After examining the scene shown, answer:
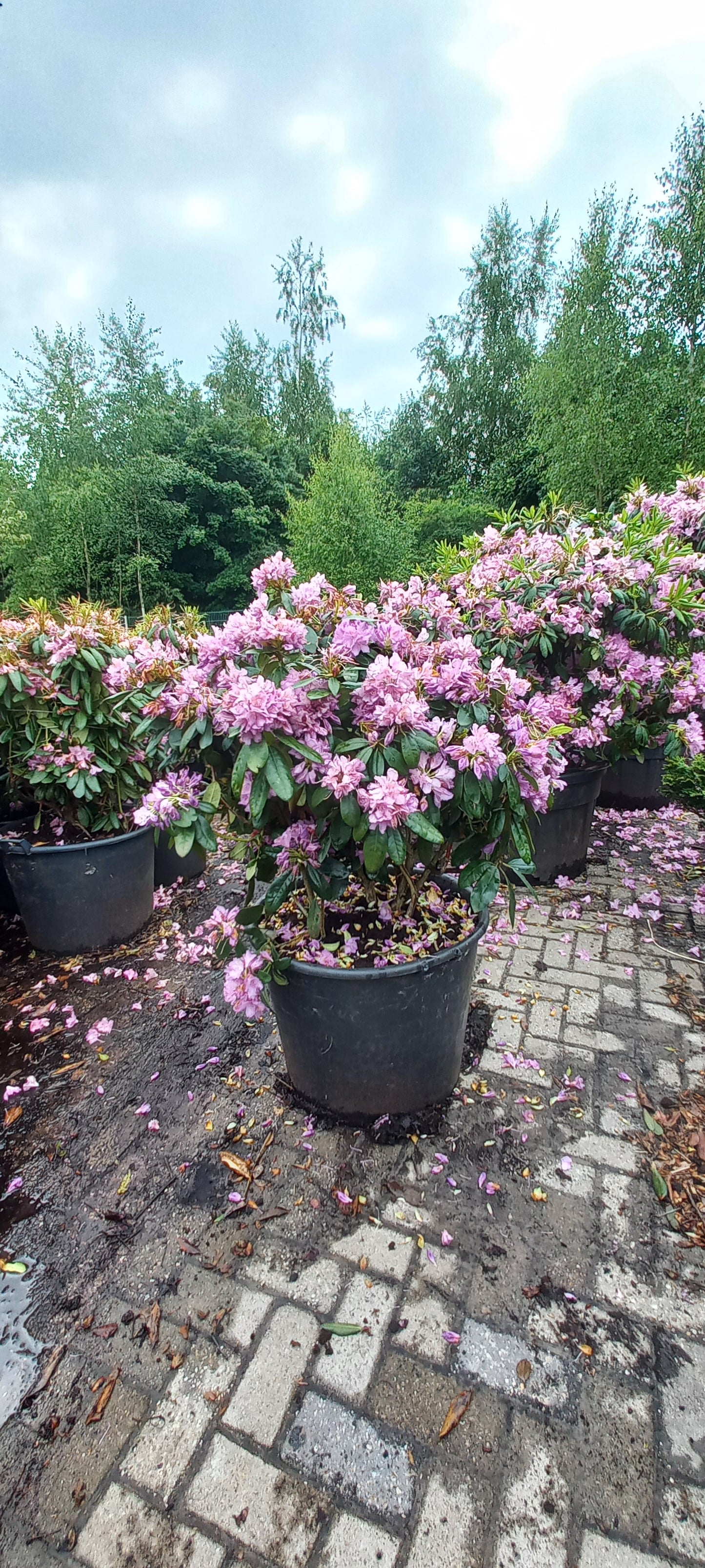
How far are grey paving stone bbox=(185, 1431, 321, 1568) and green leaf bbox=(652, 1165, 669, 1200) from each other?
100cm

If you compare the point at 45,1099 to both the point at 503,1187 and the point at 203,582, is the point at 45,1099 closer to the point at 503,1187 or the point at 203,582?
the point at 503,1187

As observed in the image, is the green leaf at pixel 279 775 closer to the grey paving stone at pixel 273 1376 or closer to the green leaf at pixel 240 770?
the green leaf at pixel 240 770

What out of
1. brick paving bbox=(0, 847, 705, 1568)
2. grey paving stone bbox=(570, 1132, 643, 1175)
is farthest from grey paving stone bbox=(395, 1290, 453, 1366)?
grey paving stone bbox=(570, 1132, 643, 1175)

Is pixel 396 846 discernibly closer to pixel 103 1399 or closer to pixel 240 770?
pixel 240 770

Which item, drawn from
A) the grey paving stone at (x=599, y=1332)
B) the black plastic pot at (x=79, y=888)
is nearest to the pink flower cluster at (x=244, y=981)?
the grey paving stone at (x=599, y=1332)

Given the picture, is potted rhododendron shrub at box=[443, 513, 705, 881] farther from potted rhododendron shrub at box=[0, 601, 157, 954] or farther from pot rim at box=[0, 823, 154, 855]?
pot rim at box=[0, 823, 154, 855]

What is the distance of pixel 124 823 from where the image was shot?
301 cm

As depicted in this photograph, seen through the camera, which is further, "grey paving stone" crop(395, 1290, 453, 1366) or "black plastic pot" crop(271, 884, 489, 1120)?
"black plastic pot" crop(271, 884, 489, 1120)

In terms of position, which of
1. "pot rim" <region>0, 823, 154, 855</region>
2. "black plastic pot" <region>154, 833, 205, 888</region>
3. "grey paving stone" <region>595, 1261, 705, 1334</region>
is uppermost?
"pot rim" <region>0, 823, 154, 855</region>

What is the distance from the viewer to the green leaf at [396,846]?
1.43m

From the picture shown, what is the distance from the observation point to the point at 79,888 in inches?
111

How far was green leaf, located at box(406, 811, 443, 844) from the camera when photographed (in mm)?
1357

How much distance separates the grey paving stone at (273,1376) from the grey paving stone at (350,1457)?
0.04 m

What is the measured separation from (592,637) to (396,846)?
2.00 meters
